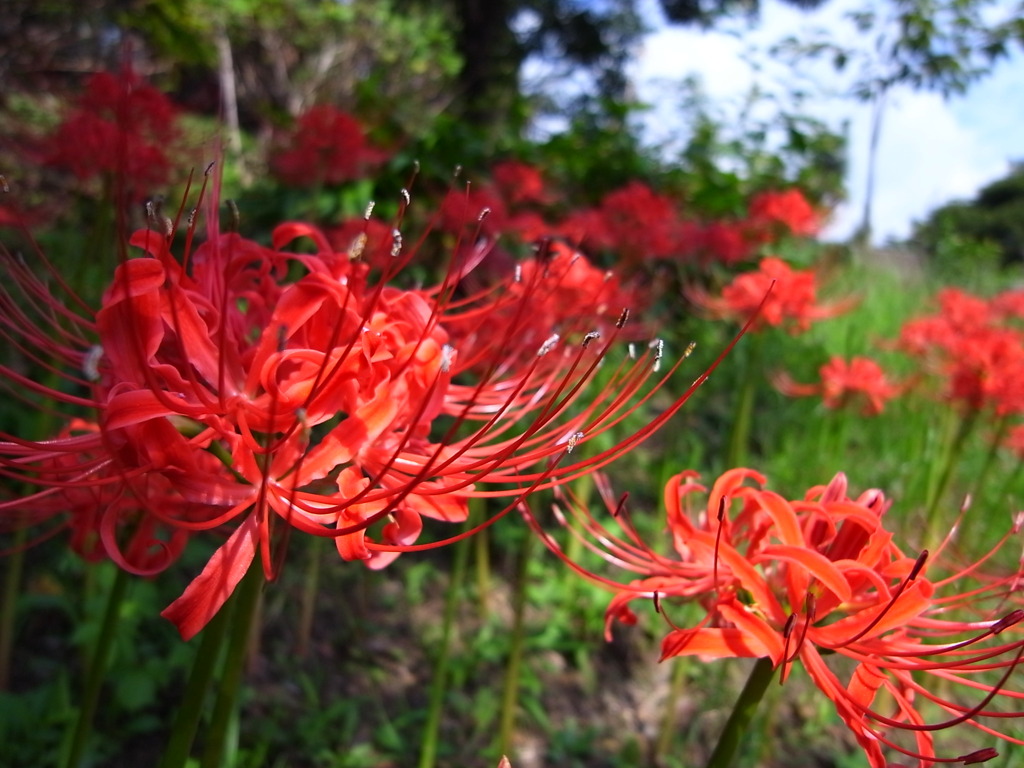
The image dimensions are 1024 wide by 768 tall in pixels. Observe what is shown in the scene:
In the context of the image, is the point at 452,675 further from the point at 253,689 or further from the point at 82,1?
the point at 82,1

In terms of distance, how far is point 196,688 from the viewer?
0.73m

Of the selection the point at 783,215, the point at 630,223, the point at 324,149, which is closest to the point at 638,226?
the point at 630,223

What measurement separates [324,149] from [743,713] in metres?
2.75

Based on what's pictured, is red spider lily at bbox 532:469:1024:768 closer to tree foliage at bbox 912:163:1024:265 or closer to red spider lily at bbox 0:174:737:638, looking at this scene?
red spider lily at bbox 0:174:737:638

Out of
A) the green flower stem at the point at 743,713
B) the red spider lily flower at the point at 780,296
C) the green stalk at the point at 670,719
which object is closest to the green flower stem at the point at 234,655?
the green flower stem at the point at 743,713

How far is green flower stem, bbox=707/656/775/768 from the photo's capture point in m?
0.77

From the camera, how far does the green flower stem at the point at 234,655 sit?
0.77 m

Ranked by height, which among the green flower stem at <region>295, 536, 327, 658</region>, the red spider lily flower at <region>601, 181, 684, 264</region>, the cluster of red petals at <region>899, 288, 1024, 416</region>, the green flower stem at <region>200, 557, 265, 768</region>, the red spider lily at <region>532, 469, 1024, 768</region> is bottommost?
the green flower stem at <region>295, 536, 327, 658</region>

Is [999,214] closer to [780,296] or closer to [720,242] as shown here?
[720,242]

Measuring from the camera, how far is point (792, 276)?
105 inches

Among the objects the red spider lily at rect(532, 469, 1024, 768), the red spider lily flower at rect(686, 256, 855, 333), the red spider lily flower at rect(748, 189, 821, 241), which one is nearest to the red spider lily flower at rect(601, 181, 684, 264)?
the red spider lily flower at rect(686, 256, 855, 333)

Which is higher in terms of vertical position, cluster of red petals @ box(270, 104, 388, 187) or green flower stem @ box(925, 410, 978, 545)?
cluster of red petals @ box(270, 104, 388, 187)

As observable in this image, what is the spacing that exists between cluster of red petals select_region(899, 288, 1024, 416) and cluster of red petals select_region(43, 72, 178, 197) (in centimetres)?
259


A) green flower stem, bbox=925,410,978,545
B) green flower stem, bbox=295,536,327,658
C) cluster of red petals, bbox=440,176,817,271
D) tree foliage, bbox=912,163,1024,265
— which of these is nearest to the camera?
green flower stem, bbox=925,410,978,545
